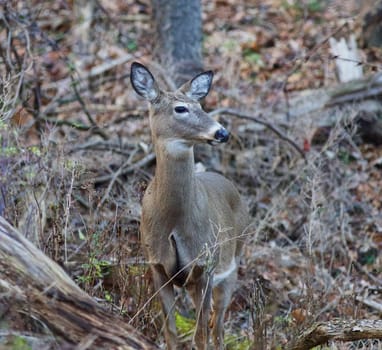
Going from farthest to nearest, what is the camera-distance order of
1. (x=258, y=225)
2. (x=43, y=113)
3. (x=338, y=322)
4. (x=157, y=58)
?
(x=157, y=58) → (x=43, y=113) → (x=258, y=225) → (x=338, y=322)

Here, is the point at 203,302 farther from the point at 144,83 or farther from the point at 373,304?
the point at 373,304

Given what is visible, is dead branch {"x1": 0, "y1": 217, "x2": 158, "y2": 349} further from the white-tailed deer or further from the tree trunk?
the tree trunk

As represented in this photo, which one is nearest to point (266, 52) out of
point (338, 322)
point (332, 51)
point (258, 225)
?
point (332, 51)

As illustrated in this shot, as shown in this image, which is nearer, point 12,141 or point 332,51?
point 12,141

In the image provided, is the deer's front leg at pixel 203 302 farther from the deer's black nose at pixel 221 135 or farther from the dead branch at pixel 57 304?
the dead branch at pixel 57 304

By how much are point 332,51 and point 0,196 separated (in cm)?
670

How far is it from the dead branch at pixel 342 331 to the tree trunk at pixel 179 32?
578cm

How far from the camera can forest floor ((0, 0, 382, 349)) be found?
597cm

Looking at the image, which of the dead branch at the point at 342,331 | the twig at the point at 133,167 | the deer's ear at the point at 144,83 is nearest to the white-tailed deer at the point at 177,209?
the deer's ear at the point at 144,83

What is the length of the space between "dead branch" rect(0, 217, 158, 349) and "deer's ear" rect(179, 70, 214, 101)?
2.26 meters

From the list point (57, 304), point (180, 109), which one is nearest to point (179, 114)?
point (180, 109)

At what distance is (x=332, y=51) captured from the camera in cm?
1179

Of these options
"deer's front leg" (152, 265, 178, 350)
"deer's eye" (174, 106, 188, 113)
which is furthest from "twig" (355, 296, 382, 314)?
"deer's eye" (174, 106, 188, 113)

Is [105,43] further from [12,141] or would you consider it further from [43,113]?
[12,141]
